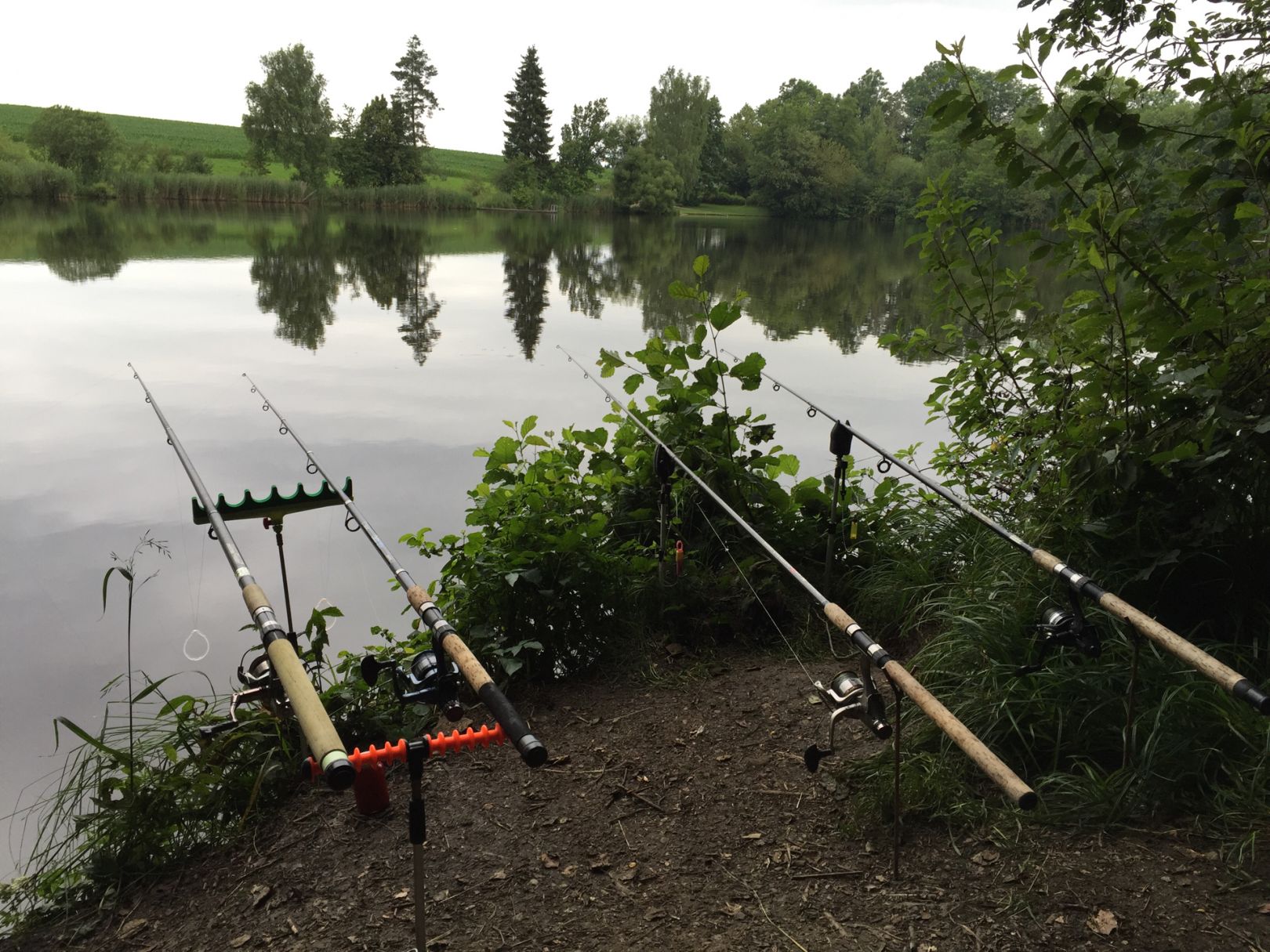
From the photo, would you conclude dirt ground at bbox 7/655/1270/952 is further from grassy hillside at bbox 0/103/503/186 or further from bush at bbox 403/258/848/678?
grassy hillside at bbox 0/103/503/186

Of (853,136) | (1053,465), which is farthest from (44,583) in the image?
(853,136)

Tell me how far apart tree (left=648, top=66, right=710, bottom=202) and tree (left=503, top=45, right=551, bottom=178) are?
259 inches

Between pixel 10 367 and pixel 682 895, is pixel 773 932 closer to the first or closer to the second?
pixel 682 895

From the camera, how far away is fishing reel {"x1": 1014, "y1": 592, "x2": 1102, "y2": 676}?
207 cm

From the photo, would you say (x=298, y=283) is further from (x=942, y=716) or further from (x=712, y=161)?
(x=712, y=161)

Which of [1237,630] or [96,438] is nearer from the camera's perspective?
[1237,630]

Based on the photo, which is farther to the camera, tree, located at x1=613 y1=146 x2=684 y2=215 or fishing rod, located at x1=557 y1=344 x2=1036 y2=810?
tree, located at x1=613 y1=146 x2=684 y2=215

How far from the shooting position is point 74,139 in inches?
1373

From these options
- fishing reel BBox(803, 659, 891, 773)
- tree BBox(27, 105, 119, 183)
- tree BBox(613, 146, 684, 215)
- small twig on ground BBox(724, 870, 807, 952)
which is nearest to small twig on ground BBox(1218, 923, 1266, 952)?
fishing reel BBox(803, 659, 891, 773)

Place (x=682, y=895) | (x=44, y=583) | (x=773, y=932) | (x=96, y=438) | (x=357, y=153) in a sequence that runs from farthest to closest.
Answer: (x=357, y=153) < (x=96, y=438) < (x=44, y=583) < (x=682, y=895) < (x=773, y=932)

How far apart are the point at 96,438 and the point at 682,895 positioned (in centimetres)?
637

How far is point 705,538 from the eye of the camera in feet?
14.0

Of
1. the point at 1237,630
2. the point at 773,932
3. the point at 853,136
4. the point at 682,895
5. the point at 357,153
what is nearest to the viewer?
the point at 773,932

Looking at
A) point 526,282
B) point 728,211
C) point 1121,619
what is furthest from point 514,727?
point 728,211
